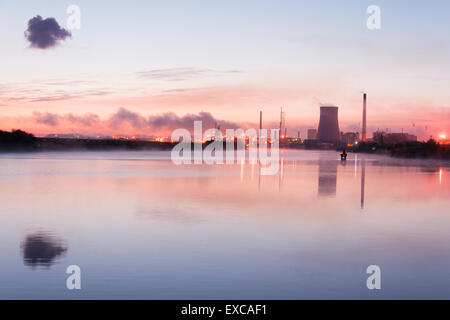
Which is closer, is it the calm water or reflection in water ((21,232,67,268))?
the calm water

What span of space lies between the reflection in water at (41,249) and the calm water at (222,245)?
0.02 meters

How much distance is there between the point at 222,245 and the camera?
39.4ft

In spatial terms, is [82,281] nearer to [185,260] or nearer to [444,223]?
[185,260]

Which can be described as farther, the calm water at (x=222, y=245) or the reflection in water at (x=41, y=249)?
the reflection in water at (x=41, y=249)

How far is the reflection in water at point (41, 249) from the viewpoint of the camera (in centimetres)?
1023

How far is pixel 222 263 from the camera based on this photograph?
Answer: 1026cm

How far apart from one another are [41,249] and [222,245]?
3918 millimetres

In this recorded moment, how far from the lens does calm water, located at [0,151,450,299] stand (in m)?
8.64

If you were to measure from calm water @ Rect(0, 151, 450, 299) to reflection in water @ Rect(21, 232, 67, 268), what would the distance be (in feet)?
0.07

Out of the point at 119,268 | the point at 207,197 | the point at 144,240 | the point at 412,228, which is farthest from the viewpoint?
the point at 207,197

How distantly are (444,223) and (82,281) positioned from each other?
36.7ft

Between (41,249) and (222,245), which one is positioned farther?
(222,245)

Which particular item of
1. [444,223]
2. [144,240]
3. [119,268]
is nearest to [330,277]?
[119,268]

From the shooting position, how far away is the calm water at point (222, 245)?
8.64 meters
